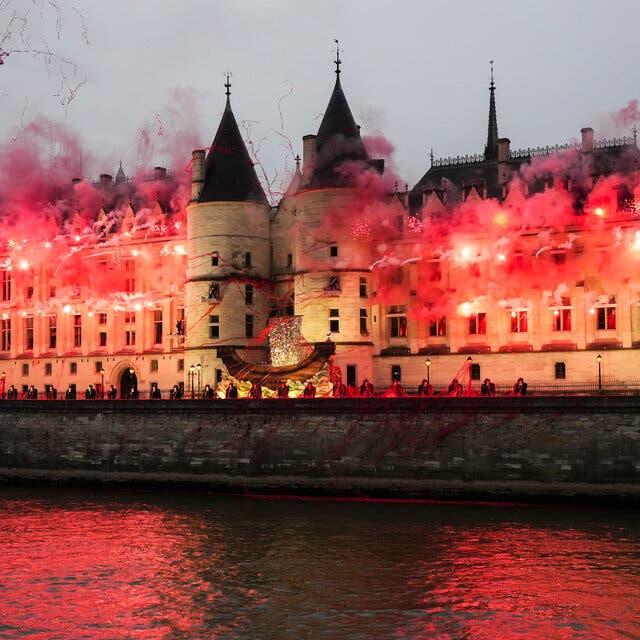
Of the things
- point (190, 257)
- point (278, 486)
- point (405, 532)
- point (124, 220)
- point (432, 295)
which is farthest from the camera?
point (124, 220)

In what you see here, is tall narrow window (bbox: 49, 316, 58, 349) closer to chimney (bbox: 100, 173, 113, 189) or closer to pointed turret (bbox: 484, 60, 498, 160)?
chimney (bbox: 100, 173, 113, 189)

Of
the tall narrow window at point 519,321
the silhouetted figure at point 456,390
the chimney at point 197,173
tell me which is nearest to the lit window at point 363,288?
the tall narrow window at point 519,321

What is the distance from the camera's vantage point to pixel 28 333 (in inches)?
3155

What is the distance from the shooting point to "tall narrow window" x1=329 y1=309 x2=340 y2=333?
2516 inches

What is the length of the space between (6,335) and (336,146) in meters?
30.5

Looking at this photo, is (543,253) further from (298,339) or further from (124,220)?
(124,220)

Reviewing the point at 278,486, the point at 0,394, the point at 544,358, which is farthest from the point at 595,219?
the point at 0,394

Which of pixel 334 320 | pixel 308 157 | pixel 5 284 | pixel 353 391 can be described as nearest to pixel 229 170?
pixel 308 157

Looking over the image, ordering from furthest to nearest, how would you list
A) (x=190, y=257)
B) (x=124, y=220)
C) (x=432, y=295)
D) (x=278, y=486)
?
(x=124, y=220)
(x=190, y=257)
(x=432, y=295)
(x=278, y=486)

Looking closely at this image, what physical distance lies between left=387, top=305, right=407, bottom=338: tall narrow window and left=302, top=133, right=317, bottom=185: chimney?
351 inches

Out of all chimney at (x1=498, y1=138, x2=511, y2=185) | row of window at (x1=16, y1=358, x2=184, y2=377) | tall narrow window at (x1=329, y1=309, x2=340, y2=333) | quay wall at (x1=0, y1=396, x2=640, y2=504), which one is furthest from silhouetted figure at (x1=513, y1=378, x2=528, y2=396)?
row of window at (x1=16, y1=358, x2=184, y2=377)

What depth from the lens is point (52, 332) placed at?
78.8m

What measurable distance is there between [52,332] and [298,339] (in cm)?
2397

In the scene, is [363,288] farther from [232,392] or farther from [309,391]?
[232,392]
